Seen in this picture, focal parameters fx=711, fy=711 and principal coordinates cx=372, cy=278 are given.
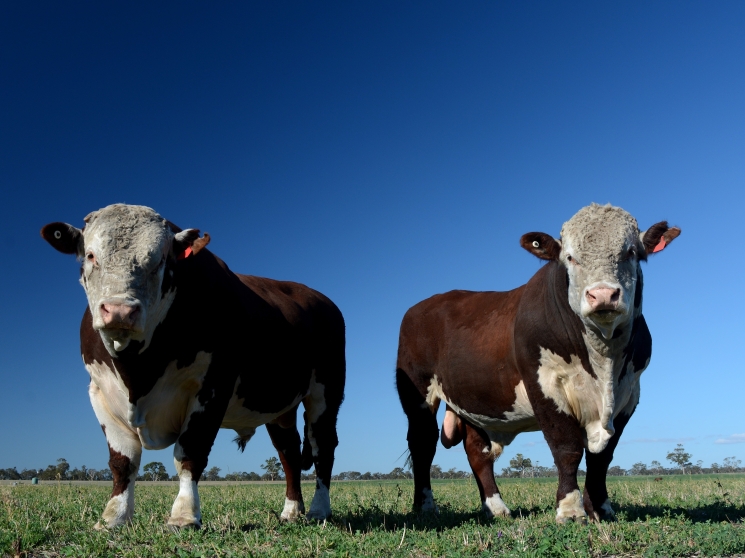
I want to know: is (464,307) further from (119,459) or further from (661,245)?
(119,459)

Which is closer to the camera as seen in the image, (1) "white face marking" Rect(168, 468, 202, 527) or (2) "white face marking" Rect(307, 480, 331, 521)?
(1) "white face marking" Rect(168, 468, 202, 527)

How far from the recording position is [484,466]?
414 inches

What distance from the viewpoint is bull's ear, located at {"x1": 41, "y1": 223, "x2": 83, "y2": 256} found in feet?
23.0

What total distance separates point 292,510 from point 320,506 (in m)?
0.67

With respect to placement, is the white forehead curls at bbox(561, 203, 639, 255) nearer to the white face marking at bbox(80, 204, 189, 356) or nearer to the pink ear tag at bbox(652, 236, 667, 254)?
the pink ear tag at bbox(652, 236, 667, 254)

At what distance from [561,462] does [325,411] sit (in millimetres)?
3653

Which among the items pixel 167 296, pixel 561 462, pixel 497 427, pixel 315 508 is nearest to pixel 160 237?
pixel 167 296

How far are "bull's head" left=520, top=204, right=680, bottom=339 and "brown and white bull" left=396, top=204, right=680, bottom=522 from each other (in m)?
0.01

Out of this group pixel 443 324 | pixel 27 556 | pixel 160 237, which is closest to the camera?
pixel 27 556

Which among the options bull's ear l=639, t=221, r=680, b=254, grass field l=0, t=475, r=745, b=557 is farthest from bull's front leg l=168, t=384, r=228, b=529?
bull's ear l=639, t=221, r=680, b=254

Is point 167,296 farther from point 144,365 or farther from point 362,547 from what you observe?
point 362,547

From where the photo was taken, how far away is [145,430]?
740 centimetres

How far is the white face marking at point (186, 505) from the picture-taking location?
6.74 meters

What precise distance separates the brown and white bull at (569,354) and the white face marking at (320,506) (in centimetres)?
179
